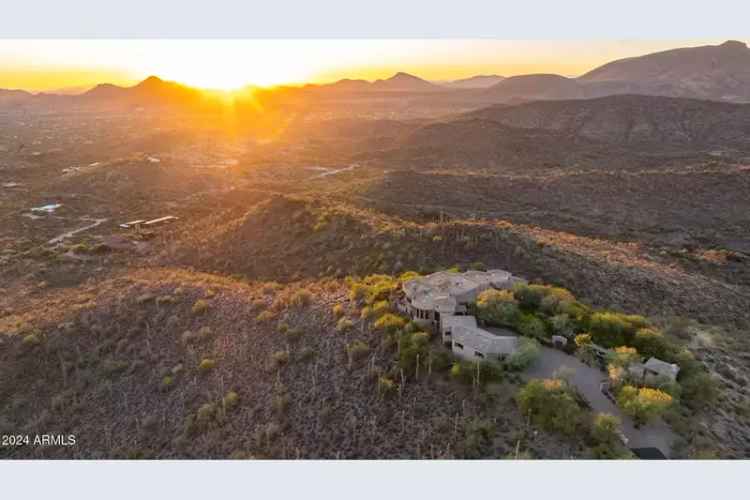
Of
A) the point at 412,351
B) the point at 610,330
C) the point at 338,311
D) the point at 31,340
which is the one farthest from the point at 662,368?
the point at 31,340

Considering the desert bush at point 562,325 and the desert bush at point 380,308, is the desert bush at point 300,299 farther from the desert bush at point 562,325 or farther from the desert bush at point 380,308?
the desert bush at point 562,325

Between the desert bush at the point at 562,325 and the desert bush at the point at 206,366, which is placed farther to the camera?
the desert bush at the point at 206,366

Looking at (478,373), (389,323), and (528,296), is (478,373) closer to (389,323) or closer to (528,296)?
(389,323)

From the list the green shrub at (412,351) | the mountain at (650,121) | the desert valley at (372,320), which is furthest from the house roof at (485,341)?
the mountain at (650,121)

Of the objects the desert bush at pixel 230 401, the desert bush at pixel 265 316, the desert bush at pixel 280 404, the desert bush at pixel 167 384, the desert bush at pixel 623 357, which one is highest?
the desert bush at pixel 623 357

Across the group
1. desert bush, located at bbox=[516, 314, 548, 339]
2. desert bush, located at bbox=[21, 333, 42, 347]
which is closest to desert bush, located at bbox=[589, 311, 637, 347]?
desert bush, located at bbox=[516, 314, 548, 339]
